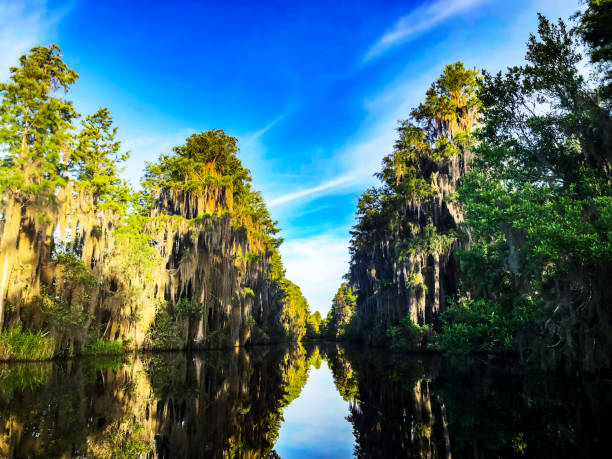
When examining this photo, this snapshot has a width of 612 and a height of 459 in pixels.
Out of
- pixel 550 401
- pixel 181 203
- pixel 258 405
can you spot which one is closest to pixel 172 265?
pixel 181 203

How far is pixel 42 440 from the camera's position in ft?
14.9

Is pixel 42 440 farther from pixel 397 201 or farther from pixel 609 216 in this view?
pixel 397 201

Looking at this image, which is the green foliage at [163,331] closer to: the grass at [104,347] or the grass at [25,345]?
the grass at [104,347]

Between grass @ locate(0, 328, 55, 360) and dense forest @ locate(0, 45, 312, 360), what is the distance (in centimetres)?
4

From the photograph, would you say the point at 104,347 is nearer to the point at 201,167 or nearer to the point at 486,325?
the point at 201,167

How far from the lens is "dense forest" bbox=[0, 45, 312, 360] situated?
1369cm

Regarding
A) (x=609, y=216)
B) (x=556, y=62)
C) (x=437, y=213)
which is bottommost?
(x=609, y=216)

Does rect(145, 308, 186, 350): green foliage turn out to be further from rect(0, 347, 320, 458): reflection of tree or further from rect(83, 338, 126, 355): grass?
rect(0, 347, 320, 458): reflection of tree

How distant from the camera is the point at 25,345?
1299 centimetres

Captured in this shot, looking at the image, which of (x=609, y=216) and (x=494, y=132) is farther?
(x=494, y=132)

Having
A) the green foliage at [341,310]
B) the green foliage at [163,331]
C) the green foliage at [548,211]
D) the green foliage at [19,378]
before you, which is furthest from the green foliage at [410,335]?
the green foliage at [341,310]

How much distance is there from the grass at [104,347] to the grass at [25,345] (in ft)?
9.76

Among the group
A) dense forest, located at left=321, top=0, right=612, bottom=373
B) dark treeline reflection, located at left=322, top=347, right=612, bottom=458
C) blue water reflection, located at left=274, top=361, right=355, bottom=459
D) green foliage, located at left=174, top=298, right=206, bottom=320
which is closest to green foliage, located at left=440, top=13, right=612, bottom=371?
dense forest, located at left=321, top=0, right=612, bottom=373

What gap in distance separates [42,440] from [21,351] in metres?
11.2
